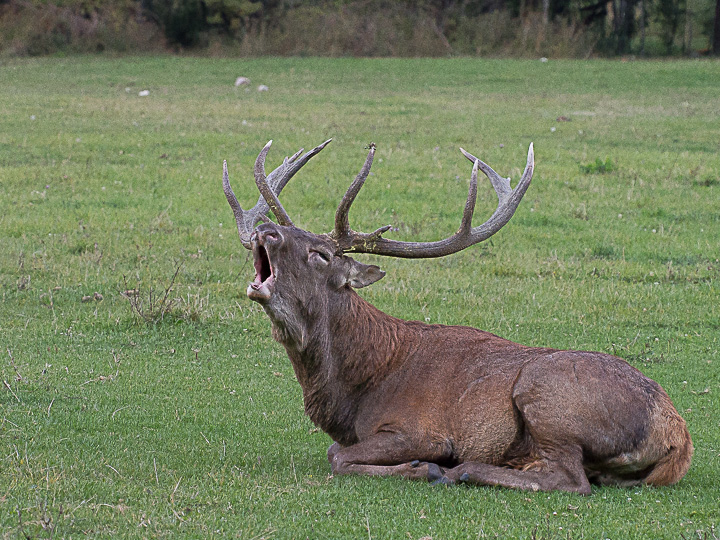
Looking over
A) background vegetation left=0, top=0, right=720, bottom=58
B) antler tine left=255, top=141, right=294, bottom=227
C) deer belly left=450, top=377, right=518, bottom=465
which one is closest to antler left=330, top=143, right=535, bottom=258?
antler tine left=255, top=141, right=294, bottom=227

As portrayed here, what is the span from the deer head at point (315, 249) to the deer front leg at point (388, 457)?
88cm

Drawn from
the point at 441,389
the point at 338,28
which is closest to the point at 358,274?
the point at 441,389

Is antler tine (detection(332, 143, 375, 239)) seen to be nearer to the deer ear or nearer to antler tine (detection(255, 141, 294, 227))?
the deer ear

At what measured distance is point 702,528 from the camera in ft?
17.6

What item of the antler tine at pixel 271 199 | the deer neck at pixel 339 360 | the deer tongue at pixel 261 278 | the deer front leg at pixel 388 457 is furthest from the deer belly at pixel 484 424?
the antler tine at pixel 271 199

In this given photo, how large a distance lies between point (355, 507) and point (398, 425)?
1100 mm

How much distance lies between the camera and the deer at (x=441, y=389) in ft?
20.2

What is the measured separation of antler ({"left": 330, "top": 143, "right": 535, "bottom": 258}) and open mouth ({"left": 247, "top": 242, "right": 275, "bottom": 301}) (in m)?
0.55

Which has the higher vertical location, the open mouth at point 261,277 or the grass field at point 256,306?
the open mouth at point 261,277

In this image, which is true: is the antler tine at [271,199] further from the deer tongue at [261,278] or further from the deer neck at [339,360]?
the deer neck at [339,360]

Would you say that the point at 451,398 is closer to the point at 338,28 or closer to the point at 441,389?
the point at 441,389

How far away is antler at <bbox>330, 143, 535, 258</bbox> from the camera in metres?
6.63

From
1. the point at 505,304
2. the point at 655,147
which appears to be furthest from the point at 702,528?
the point at 655,147

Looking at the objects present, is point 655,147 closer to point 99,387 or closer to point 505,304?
point 505,304
